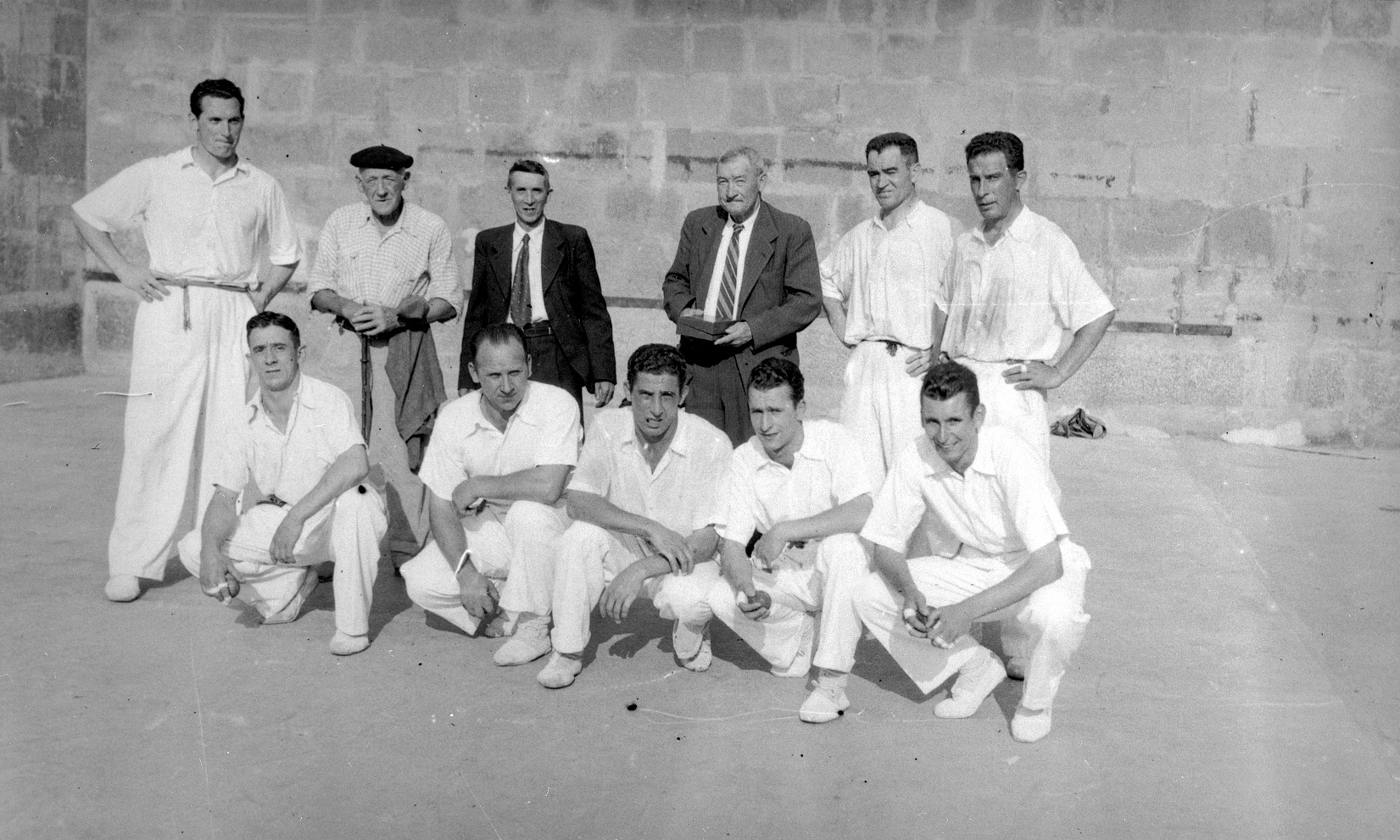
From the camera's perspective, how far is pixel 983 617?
4.23 m

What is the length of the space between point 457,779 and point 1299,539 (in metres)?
4.26

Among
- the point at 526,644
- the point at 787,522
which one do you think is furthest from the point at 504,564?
the point at 787,522

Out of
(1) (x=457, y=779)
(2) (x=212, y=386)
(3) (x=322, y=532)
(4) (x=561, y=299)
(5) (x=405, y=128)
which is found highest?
(5) (x=405, y=128)

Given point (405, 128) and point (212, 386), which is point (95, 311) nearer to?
point (405, 128)

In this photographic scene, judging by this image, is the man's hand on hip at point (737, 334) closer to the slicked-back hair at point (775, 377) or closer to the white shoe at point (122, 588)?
the slicked-back hair at point (775, 377)

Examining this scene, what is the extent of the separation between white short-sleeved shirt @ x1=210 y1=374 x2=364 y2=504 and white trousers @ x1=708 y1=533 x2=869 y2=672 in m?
1.44

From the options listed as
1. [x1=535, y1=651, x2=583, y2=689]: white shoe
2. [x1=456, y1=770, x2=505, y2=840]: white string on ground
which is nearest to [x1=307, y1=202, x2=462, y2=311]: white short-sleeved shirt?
[x1=535, y1=651, x2=583, y2=689]: white shoe

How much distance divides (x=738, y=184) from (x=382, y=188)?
1431 millimetres

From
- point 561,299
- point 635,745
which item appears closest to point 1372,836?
point 635,745

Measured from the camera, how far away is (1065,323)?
5.09 m

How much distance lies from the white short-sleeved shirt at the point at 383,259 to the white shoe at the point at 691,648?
2.01 meters

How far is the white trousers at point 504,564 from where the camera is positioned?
470 centimetres

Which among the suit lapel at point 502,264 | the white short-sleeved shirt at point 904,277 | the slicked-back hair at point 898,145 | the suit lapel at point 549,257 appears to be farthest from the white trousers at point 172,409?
the slicked-back hair at point 898,145

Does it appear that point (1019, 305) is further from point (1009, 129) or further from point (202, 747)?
point (1009, 129)
